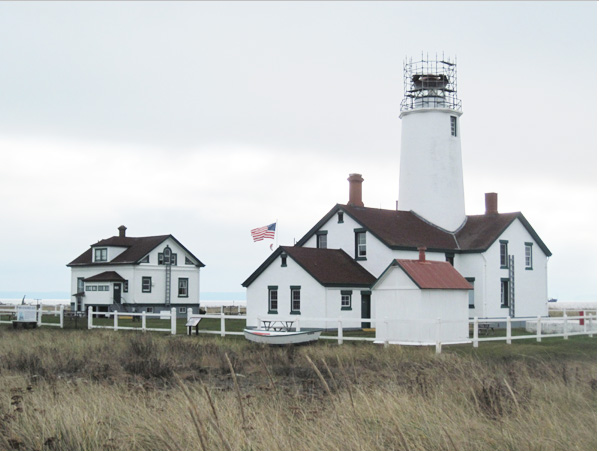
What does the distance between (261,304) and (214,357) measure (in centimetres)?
1426

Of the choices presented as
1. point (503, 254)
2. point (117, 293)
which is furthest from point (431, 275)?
point (117, 293)

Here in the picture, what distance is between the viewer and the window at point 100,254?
53625mm

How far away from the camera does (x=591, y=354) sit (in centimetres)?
2311

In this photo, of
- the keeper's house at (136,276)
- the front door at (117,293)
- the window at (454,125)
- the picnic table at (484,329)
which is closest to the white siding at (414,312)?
the picnic table at (484,329)

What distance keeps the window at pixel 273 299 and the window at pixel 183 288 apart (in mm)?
20354

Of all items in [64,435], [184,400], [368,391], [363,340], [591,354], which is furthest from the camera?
[363,340]

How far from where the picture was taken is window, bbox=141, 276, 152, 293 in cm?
5200

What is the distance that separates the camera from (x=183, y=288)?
2168 inches

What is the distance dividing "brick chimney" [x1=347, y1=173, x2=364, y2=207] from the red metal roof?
11612 mm

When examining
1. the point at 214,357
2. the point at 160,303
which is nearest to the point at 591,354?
the point at 214,357

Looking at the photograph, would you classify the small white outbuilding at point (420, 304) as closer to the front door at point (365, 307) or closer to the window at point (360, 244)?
the front door at point (365, 307)

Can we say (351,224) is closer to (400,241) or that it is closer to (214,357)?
(400,241)

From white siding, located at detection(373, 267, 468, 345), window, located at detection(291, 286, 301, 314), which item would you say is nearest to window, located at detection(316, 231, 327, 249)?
window, located at detection(291, 286, 301, 314)

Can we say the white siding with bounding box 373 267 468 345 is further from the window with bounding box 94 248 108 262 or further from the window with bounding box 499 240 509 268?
the window with bounding box 94 248 108 262
